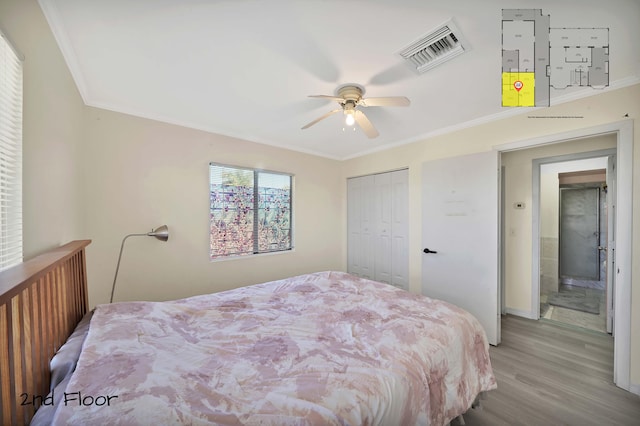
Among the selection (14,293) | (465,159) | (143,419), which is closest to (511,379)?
(465,159)

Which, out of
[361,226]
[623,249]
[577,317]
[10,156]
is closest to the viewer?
[10,156]

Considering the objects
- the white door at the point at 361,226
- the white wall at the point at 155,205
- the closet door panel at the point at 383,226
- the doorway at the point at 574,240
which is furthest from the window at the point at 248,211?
the doorway at the point at 574,240

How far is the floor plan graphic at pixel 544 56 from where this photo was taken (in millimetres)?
1404

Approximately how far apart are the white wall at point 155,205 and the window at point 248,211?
0.11 metres

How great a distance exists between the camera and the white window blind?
36.8 inches

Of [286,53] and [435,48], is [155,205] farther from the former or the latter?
[435,48]

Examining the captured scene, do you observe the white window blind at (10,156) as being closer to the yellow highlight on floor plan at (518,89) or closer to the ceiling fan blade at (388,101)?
the ceiling fan blade at (388,101)

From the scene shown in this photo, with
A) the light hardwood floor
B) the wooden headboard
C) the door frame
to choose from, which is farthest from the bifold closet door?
the wooden headboard

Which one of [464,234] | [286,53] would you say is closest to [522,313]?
[464,234]

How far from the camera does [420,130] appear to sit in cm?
305

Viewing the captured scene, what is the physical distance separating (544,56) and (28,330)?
10.4 feet

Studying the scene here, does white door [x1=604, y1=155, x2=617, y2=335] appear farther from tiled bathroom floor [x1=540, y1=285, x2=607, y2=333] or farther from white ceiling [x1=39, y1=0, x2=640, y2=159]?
white ceiling [x1=39, y1=0, x2=640, y2=159]

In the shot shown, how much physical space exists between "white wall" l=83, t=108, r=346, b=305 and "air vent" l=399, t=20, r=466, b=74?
2343 mm

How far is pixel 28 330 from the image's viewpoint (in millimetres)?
845
